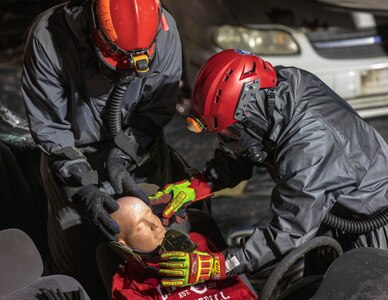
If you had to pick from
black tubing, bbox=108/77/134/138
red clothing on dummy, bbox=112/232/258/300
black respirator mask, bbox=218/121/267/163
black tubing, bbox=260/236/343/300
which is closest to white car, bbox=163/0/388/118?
black tubing, bbox=108/77/134/138

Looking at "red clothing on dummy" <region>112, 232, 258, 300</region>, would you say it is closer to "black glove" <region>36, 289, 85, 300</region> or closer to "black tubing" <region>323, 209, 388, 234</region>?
"black glove" <region>36, 289, 85, 300</region>

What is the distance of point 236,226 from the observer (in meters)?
4.89

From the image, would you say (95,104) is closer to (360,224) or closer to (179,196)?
(179,196)

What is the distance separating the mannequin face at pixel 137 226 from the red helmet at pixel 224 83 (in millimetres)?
516

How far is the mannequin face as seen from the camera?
3316mm

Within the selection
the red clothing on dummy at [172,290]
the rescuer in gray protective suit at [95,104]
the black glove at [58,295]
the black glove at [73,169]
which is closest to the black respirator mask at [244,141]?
the rescuer in gray protective suit at [95,104]

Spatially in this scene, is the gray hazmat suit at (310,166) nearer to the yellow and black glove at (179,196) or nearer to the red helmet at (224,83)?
the red helmet at (224,83)

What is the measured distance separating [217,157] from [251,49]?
7.18 feet

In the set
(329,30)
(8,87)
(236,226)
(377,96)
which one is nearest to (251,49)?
(329,30)

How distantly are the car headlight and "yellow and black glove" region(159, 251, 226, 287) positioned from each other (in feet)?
9.35

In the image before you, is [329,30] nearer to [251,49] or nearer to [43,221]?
[251,49]

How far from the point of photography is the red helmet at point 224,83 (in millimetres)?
3061

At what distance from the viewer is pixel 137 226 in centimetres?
331

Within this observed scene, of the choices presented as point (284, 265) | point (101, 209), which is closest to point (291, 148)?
point (284, 265)
